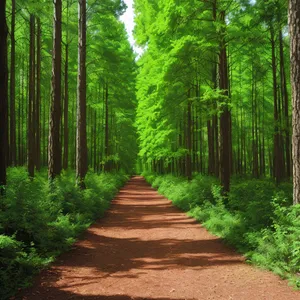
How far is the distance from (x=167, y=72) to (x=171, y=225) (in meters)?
6.65

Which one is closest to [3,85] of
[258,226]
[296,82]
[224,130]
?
[296,82]

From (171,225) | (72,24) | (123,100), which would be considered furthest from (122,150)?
(171,225)

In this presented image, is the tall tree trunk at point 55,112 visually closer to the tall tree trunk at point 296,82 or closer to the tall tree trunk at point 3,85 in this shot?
the tall tree trunk at point 3,85

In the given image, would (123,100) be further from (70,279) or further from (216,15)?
(70,279)

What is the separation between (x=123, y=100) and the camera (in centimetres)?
2686

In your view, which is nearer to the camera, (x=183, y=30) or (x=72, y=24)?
(x=183, y=30)

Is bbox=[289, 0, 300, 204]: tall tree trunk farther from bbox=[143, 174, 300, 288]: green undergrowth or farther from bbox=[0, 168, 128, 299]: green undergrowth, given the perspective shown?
bbox=[0, 168, 128, 299]: green undergrowth

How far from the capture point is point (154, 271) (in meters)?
5.99

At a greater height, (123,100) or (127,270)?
(123,100)

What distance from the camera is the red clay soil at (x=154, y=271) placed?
15.9 ft

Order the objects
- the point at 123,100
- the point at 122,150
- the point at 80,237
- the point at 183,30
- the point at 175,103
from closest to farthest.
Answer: the point at 80,237 → the point at 183,30 → the point at 175,103 → the point at 123,100 → the point at 122,150

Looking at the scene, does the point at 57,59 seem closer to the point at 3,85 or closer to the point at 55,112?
the point at 55,112

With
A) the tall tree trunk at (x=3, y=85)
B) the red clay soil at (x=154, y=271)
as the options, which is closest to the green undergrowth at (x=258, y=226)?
the red clay soil at (x=154, y=271)

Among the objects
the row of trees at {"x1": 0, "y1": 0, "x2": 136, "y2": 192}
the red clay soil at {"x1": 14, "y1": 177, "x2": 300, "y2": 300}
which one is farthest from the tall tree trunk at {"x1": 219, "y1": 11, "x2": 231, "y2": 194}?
the row of trees at {"x1": 0, "y1": 0, "x2": 136, "y2": 192}
